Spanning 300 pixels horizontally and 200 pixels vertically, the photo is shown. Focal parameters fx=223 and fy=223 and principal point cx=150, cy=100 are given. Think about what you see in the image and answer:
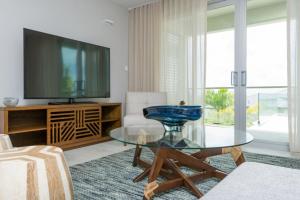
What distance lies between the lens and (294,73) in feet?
9.34

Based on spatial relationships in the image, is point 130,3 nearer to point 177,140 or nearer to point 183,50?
point 183,50

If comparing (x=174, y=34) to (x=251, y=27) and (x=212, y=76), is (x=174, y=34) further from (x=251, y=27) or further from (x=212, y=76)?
(x=251, y=27)

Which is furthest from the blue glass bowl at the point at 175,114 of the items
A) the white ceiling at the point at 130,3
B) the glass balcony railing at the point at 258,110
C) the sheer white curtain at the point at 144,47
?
the white ceiling at the point at 130,3

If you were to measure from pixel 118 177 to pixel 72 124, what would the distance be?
1300mm

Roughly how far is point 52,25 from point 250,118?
10.4 feet

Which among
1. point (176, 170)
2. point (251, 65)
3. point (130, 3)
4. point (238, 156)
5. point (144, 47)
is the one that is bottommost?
point (176, 170)

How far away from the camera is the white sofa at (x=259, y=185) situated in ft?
2.33

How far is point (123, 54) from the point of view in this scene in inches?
167

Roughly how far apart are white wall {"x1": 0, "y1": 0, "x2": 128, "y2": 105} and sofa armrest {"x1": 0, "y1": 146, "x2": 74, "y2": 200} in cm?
180

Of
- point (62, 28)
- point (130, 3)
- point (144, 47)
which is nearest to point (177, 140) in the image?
point (62, 28)

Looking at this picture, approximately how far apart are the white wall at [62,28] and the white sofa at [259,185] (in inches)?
107

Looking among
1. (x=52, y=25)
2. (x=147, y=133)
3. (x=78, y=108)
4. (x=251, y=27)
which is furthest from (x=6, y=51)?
(x=251, y=27)

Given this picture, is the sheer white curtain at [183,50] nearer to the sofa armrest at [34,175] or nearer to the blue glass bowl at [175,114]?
the blue glass bowl at [175,114]

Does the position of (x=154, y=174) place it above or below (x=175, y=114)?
below
